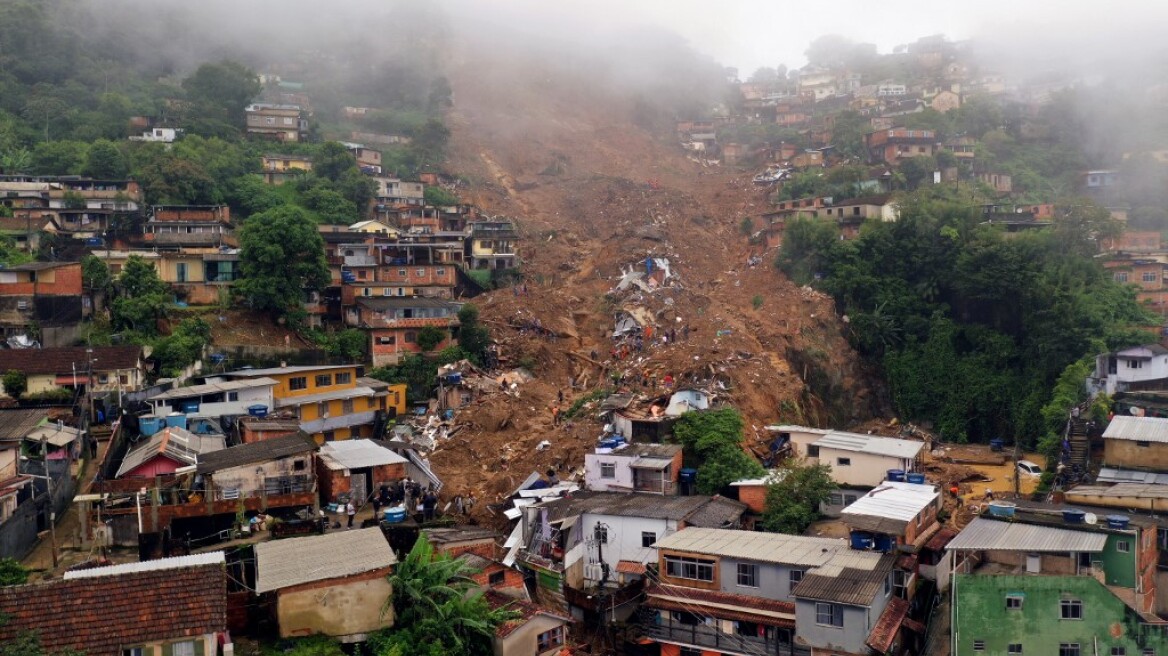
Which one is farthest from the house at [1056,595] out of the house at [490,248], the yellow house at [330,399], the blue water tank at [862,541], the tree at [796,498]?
the house at [490,248]

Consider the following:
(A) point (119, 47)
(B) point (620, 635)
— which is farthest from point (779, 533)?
(A) point (119, 47)

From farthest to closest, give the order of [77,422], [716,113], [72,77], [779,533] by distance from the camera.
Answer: [716,113] → [72,77] → [77,422] → [779,533]

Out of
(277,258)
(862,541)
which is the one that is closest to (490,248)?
(277,258)

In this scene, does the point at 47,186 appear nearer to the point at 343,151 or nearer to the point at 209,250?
the point at 209,250

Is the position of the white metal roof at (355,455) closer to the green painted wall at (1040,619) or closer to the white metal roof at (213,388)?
the white metal roof at (213,388)

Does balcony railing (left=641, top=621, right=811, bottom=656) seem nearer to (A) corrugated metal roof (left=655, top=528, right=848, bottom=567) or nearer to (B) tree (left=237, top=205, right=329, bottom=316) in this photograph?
(A) corrugated metal roof (left=655, top=528, right=848, bottom=567)

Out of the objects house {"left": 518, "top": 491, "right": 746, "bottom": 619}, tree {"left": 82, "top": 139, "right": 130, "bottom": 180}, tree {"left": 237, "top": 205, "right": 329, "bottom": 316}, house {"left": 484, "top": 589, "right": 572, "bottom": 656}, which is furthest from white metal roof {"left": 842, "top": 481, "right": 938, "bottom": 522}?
tree {"left": 82, "top": 139, "right": 130, "bottom": 180}
